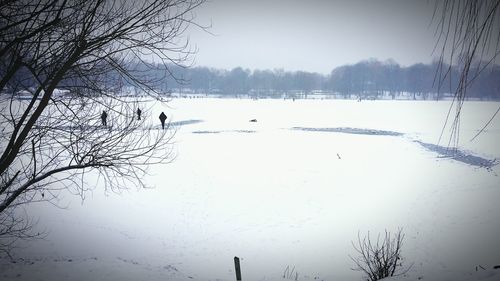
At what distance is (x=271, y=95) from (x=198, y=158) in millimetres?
116376

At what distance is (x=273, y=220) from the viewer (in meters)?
10.8

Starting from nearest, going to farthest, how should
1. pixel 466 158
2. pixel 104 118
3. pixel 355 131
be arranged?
1. pixel 104 118
2. pixel 466 158
3. pixel 355 131

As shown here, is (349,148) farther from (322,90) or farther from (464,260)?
(322,90)

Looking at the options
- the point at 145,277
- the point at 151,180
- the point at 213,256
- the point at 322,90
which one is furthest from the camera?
the point at 322,90

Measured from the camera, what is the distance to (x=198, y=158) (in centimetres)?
1900

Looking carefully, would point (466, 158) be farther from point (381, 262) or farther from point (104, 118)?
point (104, 118)

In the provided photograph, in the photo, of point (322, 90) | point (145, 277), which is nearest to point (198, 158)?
point (145, 277)

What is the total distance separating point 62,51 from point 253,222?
348 inches

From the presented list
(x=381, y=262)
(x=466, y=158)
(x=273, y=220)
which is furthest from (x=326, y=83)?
(x=381, y=262)

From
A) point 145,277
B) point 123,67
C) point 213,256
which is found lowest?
point 213,256

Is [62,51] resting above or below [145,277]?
above

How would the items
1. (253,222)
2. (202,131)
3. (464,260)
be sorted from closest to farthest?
(464,260) < (253,222) < (202,131)

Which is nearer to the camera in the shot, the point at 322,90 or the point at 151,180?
the point at 151,180

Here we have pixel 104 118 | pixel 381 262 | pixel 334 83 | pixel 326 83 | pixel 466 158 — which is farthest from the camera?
pixel 326 83
